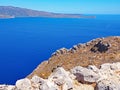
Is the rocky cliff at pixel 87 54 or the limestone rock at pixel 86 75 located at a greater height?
the rocky cliff at pixel 87 54

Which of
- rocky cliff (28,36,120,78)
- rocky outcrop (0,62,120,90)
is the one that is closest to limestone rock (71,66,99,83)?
rocky outcrop (0,62,120,90)

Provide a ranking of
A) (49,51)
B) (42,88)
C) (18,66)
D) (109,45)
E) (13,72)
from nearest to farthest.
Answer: (42,88), (109,45), (13,72), (18,66), (49,51)

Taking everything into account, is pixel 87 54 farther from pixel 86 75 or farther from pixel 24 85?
pixel 24 85

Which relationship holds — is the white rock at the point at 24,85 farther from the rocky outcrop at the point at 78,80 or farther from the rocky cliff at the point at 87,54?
the rocky cliff at the point at 87,54

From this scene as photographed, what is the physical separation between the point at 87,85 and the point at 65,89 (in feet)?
5.54

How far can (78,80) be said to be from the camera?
778 inches

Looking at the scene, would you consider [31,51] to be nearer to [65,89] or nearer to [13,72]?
[13,72]

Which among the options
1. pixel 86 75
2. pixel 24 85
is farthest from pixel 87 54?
pixel 24 85

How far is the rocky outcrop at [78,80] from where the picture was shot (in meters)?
18.0

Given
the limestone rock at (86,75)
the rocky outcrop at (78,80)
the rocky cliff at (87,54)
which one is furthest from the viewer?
→ the rocky cliff at (87,54)

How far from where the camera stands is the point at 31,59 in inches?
6004

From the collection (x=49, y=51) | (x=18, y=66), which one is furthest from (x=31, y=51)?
(x=18, y=66)

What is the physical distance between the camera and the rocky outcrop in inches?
709

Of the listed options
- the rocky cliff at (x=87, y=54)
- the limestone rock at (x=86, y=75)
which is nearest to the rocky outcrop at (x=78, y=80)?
the limestone rock at (x=86, y=75)
